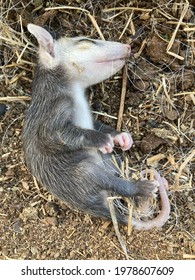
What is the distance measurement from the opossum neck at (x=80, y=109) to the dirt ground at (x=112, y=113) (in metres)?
0.19

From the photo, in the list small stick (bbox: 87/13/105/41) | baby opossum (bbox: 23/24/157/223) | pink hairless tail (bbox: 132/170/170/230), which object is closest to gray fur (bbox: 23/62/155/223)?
baby opossum (bbox: 23/24/157/223)

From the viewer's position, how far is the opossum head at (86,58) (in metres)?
4.18

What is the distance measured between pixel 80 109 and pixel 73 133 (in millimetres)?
255

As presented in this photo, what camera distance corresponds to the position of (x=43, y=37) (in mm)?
3982

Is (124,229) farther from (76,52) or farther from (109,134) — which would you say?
(76,52)

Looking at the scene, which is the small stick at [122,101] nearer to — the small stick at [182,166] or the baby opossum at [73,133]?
the baby opossum at [73,133]

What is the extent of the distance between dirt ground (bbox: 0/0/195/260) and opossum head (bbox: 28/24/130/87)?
0.74 ft

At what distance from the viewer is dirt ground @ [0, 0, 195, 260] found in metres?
4.28

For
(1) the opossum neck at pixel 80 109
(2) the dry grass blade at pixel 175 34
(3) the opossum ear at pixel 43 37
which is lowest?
(1) the opossum neck at pixel 80 109

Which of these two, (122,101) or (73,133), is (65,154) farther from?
(122,101)

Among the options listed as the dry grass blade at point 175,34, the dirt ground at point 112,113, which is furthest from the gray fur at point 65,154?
the dry grass blade at point 175,34

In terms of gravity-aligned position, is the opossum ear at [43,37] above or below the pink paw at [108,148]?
above

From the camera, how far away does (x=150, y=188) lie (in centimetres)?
412

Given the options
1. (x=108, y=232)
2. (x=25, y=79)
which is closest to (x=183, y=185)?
(x=108, y=232)
